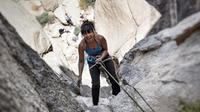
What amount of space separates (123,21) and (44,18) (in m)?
2.50

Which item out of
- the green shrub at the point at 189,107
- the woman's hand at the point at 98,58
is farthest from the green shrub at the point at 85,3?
the green shrub at the point at 189,107

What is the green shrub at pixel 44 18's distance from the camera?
9.08 m

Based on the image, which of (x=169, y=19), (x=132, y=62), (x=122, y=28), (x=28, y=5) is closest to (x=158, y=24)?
(x=169, y=19)

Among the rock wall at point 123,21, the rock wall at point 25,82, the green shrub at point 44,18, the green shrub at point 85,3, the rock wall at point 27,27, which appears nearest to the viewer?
the rock wall at point 25,82

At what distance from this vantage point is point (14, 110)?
3.12 meters

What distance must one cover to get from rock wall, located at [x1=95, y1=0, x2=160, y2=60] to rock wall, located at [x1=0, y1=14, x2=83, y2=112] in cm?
158

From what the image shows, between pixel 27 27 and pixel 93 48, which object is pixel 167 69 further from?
pixel 27 27

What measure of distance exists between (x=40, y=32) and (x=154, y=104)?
14.2 feet

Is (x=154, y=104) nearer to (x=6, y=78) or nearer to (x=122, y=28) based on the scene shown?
(x=6, y=78)

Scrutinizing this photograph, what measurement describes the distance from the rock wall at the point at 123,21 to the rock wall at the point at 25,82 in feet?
5.19

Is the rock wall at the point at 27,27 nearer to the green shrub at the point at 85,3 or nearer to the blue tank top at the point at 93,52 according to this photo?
the green shrub at the point at 85,3

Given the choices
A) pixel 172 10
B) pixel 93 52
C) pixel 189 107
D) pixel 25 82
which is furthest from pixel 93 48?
pixel 189 107

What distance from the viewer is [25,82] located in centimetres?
414

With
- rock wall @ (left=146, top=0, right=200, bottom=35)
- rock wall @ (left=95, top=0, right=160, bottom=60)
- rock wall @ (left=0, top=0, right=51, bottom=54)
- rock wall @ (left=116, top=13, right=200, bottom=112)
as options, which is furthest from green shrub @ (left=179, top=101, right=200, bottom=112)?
rock wall @ (left=0, top=0, right=51, bottom=54)
